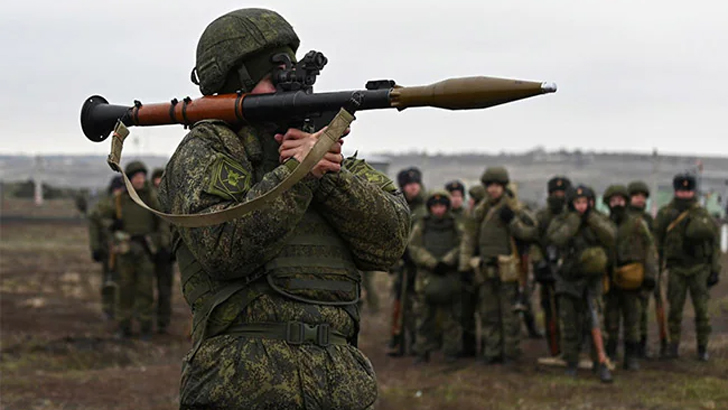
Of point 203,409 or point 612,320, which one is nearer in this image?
point 203,409

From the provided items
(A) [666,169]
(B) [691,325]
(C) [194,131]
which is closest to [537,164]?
(A) [666,169]

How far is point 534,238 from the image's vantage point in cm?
1091

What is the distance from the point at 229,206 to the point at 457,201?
340 inches

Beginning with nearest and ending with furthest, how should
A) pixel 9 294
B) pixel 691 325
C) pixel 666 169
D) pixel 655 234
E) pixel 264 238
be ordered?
pixel 264 238
pixel 655 234
pixel 691 325
pixel 9 294
pixel 666 169

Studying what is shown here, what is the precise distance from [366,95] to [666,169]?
2808 inches

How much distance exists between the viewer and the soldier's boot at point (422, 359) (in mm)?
11587

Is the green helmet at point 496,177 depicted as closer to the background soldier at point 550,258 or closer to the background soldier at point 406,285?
the background soldier at point 550,258

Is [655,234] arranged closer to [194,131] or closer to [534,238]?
[534,238]

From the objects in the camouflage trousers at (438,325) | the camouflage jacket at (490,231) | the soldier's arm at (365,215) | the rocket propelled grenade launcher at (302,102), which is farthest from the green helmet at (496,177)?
the rocket propelled grenade launcher at (302,102)

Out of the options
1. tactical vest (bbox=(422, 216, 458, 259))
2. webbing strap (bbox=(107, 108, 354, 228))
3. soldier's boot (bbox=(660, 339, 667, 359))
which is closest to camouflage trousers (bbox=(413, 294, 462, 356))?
tactical vest (bbox=(422, 216, 458, 259))

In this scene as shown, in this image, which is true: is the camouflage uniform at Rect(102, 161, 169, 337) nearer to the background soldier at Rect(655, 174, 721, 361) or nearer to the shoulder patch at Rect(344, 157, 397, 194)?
the background soldier at Rect(655, 174, 721, 361)

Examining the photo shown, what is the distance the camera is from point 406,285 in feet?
39.6

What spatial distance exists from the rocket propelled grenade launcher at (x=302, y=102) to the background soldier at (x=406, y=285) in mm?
7871

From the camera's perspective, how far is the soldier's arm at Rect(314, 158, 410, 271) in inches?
143
